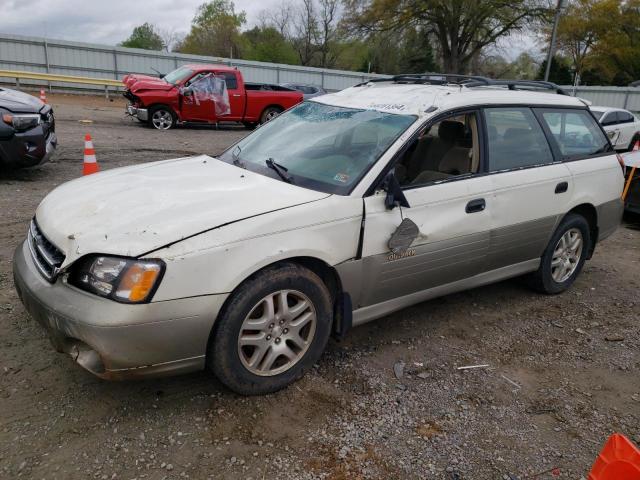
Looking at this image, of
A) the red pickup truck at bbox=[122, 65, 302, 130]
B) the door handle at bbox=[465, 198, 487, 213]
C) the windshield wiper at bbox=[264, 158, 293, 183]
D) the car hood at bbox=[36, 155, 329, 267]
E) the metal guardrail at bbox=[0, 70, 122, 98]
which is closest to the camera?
the car hood at bbox=[36, 155, 329, 267]

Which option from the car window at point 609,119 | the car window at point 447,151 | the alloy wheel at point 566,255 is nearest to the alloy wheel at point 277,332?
the car window at point 447,151

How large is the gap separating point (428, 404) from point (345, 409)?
0.50 meters

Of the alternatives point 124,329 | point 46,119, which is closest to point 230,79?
point 46,119

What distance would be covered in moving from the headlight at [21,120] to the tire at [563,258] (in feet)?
20.6

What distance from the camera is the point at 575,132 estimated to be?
465 centimetres

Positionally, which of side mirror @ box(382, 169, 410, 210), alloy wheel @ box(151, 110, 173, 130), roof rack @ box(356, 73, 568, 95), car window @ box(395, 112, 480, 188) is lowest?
alloy wheel @ box(151, 110, 173, 130)

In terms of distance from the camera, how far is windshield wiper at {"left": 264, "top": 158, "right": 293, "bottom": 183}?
130 inches

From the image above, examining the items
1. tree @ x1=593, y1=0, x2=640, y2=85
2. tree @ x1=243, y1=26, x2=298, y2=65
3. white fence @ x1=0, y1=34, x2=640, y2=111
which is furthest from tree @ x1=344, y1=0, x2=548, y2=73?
tree @ x1=243, y1=26, x2=298, y2=65

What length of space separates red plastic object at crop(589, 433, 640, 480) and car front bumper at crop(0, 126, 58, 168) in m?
7.21

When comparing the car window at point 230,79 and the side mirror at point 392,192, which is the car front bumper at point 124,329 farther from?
the car window at point 230,79

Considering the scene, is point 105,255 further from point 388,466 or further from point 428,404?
point 428,404

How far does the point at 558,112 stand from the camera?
4535mm

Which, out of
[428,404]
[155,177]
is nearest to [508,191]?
[428,404]

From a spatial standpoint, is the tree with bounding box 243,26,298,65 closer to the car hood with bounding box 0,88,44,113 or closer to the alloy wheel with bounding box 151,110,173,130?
the alloy wheel with bounding box 151,110,173,130
